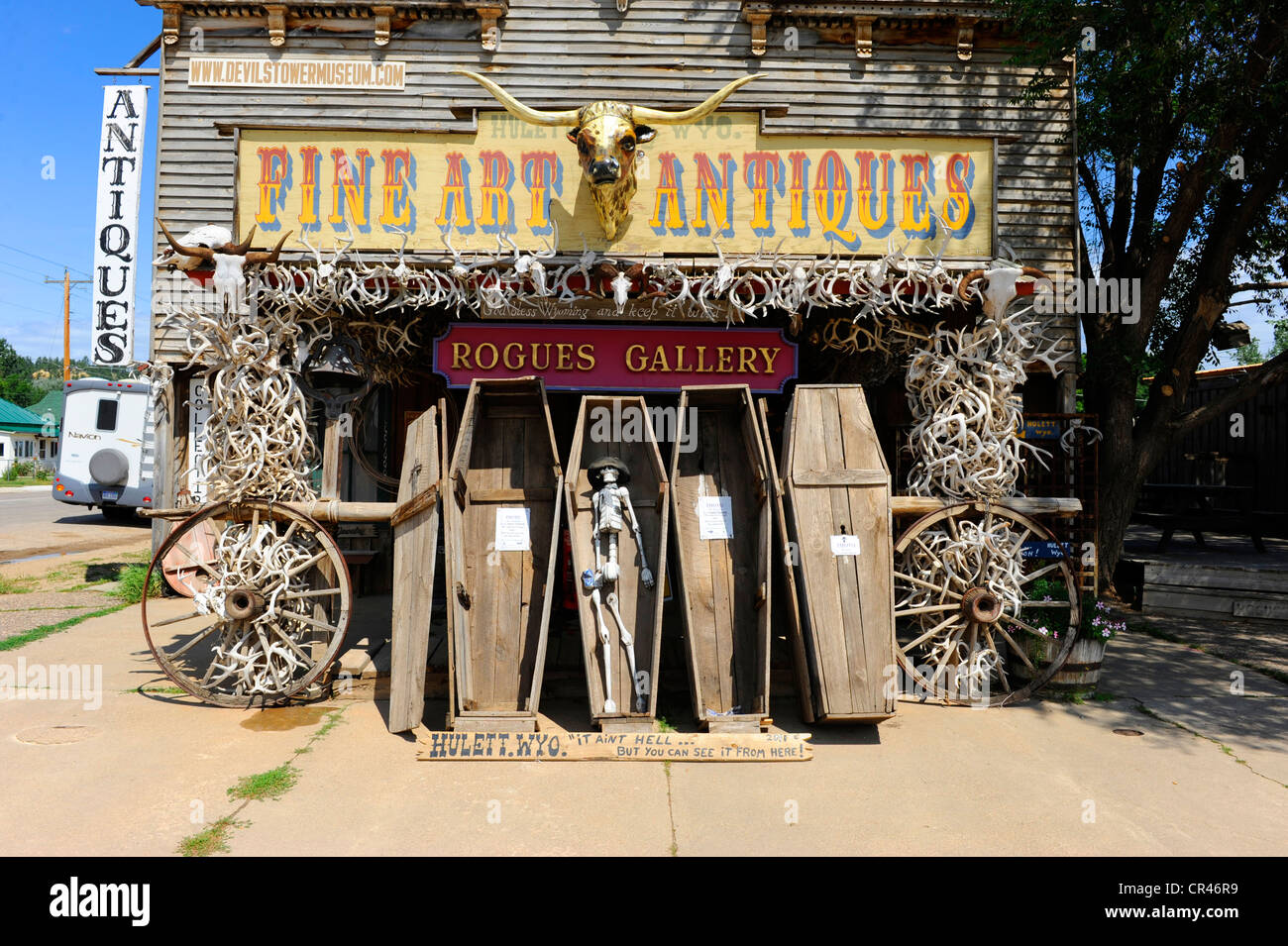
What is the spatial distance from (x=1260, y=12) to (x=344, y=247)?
30.0 feet

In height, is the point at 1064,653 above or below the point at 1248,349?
below

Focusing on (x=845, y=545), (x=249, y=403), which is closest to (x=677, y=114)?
(x=845, y=545)

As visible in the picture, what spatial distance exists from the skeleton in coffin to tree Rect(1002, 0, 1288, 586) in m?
6.72

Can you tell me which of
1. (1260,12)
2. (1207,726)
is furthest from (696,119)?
(1260,12)

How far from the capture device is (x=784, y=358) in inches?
269

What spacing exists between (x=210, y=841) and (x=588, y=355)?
4.38 meters

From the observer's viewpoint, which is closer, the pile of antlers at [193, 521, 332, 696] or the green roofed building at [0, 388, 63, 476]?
the pile of antlers at [193, 521, 332, 696]

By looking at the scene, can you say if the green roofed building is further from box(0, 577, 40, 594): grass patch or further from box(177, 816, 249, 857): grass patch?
box(177, 816, 249, 857): grass patch

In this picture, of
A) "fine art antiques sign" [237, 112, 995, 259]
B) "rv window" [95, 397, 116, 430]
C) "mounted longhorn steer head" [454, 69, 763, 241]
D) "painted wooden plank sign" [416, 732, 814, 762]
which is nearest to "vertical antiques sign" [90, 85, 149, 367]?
"fine art antiques sign" [237, 112, 995, 259]

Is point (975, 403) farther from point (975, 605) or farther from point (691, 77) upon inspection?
point (691, 77)

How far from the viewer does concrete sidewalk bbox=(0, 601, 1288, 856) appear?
147 inches

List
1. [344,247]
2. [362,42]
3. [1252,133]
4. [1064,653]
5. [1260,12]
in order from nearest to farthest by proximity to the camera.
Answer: [344,247], [1064,653], [1260,12], [1252,133], [362,42]

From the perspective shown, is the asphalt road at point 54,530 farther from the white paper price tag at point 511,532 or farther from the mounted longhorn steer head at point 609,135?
the mounted longhorn steer head at point 609,135

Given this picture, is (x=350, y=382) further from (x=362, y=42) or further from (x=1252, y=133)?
(x=1252, y=133)
